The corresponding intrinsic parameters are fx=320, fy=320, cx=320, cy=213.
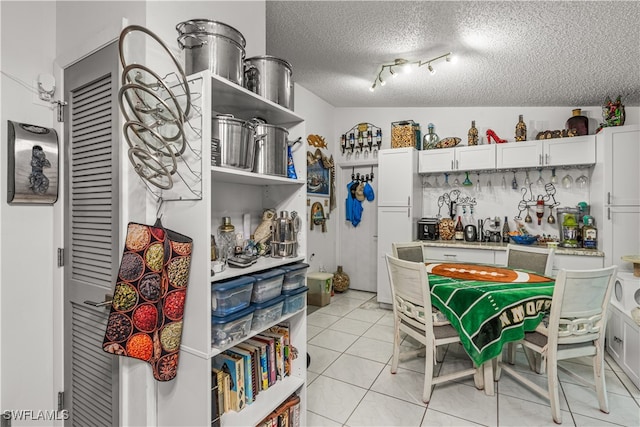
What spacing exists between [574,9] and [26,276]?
3492 millimetres

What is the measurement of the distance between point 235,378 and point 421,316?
1.38m

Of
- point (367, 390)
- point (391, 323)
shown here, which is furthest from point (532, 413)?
point (391, 323)

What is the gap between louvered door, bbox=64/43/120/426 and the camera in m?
1.42

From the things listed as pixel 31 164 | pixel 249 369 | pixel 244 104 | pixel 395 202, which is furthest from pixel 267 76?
pixel 395 202

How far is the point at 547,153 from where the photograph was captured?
3.58 metres

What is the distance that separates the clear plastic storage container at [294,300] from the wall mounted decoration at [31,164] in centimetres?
131

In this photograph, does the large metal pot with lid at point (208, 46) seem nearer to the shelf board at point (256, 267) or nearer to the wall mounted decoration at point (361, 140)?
the shelf board at point (256, 267)

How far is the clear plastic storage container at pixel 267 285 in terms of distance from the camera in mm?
A: 1373

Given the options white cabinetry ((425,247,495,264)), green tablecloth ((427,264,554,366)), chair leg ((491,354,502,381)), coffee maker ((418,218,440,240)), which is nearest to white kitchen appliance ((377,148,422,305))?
coffee maker ((418,218,440,240))

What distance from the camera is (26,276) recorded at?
159 centimetres

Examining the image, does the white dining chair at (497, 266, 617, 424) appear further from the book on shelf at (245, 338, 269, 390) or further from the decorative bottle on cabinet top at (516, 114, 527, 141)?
the decorative bottle on cabinet top at (516, 114, 527, 141)

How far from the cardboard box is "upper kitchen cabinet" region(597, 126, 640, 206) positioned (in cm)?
314

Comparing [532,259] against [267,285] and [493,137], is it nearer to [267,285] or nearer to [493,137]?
[493,137]

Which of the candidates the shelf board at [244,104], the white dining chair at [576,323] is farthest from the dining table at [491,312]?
the shelf board at [244,104]
